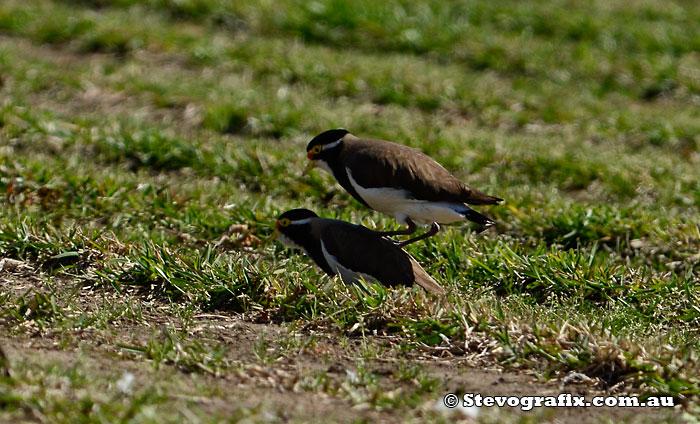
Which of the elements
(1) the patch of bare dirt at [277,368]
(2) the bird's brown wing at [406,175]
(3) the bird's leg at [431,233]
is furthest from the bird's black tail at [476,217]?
(1) the patch of bare dirt at [277,368]

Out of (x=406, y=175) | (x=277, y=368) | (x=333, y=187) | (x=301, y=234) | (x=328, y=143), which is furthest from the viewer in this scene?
(x=333, y=187)

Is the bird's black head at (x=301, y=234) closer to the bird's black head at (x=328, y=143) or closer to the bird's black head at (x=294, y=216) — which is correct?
the bird's black head at (x=294, y=216)

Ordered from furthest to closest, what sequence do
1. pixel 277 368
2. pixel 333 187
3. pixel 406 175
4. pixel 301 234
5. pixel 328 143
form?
pixel 333 187, pixel 328 143, pixel 301 234, pixel 406 175, pixel 277 368

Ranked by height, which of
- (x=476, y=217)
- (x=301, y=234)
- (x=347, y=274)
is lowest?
(x=347, y=274)

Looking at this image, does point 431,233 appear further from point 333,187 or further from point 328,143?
point 333,187

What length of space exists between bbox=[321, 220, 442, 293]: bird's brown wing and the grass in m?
0.22

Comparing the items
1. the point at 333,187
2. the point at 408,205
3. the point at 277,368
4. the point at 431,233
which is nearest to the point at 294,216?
the point at 408,205

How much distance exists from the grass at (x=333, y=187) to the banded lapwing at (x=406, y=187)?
0.52 metres

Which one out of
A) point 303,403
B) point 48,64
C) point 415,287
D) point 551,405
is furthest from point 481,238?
point 48,64

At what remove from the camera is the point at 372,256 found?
582cm

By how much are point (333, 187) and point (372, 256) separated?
2.26m

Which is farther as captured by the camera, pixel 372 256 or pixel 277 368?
pixel 372 256

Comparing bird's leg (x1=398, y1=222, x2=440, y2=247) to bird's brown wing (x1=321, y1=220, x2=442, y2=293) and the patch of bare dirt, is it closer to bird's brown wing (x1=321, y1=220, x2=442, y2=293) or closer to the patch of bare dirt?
bird's brown wing (x1=321, y1=220, x2=442, y2=293)

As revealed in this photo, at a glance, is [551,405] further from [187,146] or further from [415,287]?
[187,146]
